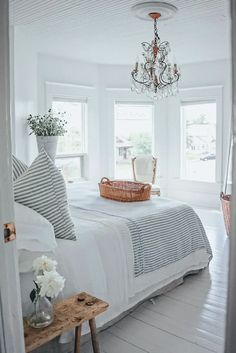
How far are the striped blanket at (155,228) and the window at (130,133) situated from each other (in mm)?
3196

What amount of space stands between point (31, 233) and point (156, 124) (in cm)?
511

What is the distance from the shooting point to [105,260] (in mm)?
2453

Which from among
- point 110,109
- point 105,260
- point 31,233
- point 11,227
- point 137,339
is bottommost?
point 137,339

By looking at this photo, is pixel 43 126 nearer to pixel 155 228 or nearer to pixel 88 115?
pixel 88 115

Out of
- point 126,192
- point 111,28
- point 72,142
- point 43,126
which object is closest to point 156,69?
point 111,28

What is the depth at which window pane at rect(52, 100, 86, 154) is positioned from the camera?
601 cm

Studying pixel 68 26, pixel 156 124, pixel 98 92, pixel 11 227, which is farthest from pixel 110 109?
pixel 11 227

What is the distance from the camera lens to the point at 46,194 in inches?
90.3

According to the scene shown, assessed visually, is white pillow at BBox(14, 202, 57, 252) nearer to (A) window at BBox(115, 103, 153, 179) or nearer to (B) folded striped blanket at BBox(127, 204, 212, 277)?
(B) folded striped blanket at BBox(127, 204, 212, 277)

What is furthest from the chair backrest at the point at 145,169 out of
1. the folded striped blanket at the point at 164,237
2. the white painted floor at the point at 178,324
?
the white painted floor at the point at 178,324

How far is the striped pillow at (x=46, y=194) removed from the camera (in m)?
2.25

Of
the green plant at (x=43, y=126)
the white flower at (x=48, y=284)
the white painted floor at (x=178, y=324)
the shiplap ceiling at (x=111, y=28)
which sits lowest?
the white painted floor at (x=178, y=324)

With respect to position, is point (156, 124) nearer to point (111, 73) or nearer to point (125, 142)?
point (125, 142)

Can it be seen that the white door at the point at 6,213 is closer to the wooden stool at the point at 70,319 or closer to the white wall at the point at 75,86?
the wooden stool at the point at 70,319
